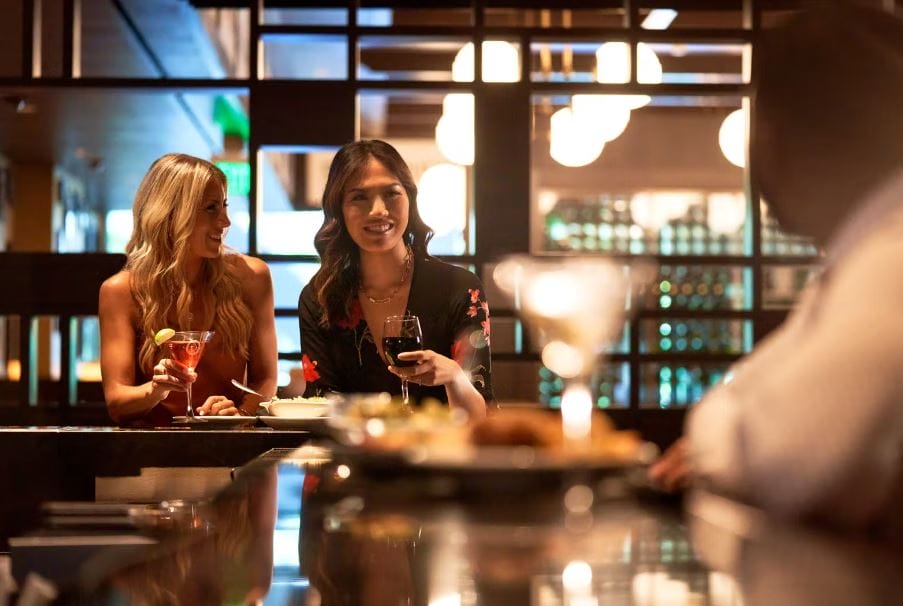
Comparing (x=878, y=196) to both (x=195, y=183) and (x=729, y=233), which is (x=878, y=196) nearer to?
(x=195, y=183)

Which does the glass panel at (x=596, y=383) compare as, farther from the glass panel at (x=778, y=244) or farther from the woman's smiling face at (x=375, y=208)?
the woman's smiling face at (x=375, y=208)

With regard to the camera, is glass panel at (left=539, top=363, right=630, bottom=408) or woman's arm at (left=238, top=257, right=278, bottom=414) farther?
glass panel at (left=539, top=363, right=630, bottom=408)

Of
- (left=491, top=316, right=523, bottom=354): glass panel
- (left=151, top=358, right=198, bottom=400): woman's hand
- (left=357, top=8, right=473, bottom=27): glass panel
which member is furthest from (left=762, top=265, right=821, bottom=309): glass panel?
(left=151, top=358, right=198, bottom=400): woman's hand

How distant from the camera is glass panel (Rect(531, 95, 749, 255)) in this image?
33.3 ft

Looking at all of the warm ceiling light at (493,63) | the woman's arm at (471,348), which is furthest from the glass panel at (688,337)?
the woman's arm at (471,348)

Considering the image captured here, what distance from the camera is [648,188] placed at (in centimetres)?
1177

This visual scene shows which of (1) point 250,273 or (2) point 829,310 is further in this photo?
(1) point 250,273

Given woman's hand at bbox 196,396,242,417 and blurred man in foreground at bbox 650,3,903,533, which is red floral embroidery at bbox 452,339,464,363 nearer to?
woman's hand at bbox 196,396,242,417

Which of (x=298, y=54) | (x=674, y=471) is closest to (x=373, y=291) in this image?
(x=674, y=471)

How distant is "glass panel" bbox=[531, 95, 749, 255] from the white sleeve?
327 inches

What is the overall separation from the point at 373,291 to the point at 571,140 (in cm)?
385

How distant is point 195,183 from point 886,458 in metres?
2.70

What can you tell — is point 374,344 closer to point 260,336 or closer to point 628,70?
point 260,336

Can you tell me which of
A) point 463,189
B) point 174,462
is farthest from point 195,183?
point 463,189
